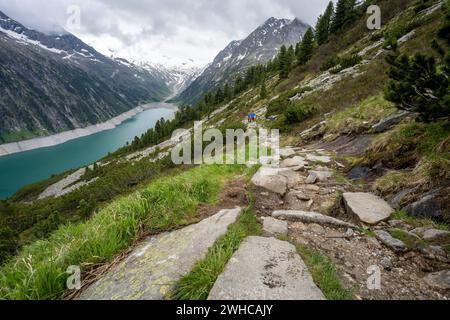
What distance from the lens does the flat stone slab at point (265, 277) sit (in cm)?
253

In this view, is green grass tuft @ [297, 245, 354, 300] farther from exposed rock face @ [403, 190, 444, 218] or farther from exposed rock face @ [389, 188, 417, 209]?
exposed rock face @ [389, 188, 417, 209]

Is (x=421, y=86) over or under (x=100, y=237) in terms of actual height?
over

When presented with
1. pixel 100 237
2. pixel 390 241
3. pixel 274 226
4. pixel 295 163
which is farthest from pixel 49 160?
pixel 390 241

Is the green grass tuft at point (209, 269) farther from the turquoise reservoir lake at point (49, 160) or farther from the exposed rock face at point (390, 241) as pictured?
the turquoise reservoir lake at point (49, 160)

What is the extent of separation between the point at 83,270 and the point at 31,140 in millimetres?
215418

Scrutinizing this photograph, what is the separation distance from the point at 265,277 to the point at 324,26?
58816 mm

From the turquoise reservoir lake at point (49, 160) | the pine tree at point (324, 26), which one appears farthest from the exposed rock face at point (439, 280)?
the turquoise reservoir lake at point (49, 160)

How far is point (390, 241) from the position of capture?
3.79 meters

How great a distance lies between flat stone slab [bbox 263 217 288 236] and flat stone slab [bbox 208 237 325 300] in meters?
0.60

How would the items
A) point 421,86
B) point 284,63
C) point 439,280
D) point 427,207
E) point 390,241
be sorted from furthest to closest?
point 284,63, point 421,86, point 427,207, point 390,241, point 439,280

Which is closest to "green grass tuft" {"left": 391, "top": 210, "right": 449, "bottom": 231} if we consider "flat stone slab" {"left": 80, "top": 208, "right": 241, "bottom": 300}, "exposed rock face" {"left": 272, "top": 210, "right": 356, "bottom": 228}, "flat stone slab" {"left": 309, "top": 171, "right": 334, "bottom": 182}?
"exposed rock face" {"left": 272, "top": 210, "right": 356, "bottom": 228}

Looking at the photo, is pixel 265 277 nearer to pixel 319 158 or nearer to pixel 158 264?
pixel 158 264

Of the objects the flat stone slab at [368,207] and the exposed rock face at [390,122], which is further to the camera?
the exposed rock face at [390,122]

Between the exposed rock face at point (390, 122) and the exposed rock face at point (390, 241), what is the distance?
5979 mm
